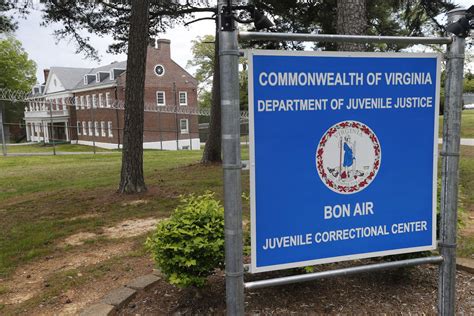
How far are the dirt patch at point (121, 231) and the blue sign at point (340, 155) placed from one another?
11.8 feet

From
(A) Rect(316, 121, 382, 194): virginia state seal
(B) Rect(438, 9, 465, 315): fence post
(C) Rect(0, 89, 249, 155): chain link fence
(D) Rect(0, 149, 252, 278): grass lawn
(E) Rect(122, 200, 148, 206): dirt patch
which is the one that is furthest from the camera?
(C) Rect(0, 89, 249, 155): chain link fence

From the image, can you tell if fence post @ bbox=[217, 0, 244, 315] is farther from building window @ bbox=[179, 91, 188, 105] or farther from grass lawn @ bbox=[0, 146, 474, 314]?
building window @ bbox=[179, 91, 188, 105]

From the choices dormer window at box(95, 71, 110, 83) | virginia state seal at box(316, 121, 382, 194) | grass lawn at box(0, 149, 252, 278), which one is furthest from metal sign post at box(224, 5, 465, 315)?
dormer window at box(95, 71, 110, 83)

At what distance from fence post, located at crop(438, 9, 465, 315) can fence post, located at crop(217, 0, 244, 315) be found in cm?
132

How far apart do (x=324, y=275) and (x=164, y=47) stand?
37141 mm

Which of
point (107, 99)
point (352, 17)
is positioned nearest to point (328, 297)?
point (352, 17)

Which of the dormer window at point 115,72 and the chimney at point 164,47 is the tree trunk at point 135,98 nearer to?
the dormer window at point 115,72

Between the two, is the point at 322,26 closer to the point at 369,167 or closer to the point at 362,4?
the point at 362,4

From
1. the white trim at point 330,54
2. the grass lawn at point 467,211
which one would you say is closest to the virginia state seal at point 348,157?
the white trim at point 330,54

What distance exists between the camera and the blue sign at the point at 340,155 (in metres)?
2.05

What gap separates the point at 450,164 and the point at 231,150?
1.39 metres

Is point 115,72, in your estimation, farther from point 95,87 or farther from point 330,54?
point 330,54

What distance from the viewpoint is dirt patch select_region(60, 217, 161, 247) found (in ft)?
17.0

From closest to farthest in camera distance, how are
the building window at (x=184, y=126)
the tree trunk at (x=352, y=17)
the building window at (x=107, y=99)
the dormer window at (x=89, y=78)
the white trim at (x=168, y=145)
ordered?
the tree trunk at (x=352, y=17) → the white trim at (x=168, y=145) → the building window at (x=107, y=99) → the building window at (x=184, y=126) → the dormer window at (x=89, y=78)
